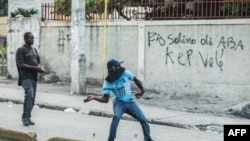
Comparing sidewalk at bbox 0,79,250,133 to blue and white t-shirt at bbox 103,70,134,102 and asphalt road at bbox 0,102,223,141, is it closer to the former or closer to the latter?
asphalt road at bbox 0,102,223,141

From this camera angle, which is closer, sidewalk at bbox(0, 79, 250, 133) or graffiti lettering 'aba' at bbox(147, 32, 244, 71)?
sidewalk at bbox(0, 79, 250, 133)

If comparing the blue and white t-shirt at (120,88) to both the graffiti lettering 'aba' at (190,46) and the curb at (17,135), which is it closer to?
the curb at (17,135)

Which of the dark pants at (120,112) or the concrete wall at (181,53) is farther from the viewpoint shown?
the concrete wall at (181,53)

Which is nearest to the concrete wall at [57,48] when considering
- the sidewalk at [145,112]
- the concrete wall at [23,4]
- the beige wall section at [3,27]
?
the sidewalk at [145,112]

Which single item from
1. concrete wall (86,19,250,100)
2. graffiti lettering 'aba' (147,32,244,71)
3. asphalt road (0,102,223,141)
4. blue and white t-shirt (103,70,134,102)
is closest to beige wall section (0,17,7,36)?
concrete wall (86,19,250,100)

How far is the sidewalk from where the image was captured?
10172 millimetres

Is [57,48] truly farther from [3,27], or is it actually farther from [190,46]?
[3,27]

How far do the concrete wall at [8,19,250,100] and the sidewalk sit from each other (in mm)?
1725

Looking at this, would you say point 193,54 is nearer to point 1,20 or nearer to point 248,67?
point 248,67

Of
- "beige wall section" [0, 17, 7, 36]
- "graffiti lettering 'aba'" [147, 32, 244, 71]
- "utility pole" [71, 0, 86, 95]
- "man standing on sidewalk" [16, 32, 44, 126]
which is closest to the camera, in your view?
"man standing on sidewalk" [16, 32, 44, 126]

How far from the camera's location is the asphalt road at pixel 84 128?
29.0ft

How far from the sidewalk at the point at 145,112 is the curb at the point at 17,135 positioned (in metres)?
3.40

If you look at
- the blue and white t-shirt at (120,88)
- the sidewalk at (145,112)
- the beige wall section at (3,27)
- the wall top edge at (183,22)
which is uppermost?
the wall top edge at (183,22)

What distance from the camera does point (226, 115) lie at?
11.2m
